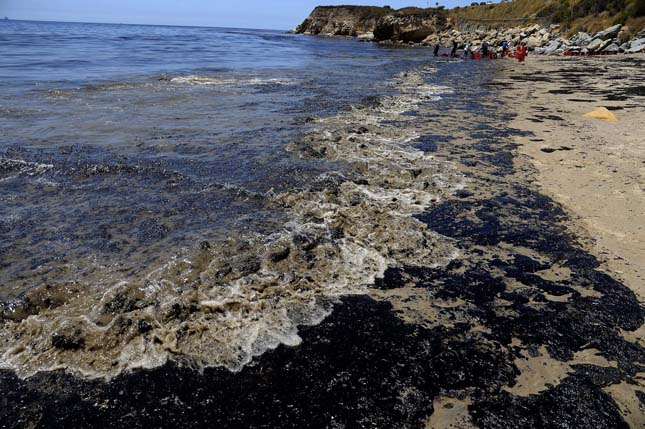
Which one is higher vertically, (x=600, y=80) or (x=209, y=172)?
(x=600, y=80)

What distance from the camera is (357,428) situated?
8.63 ft

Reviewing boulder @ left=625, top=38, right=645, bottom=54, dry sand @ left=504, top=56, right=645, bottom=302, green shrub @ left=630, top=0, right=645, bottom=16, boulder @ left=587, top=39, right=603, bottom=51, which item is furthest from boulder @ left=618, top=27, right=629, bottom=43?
dry sand @ left=504, top=56, right=645, bottom=302

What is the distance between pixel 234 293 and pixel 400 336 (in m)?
1.53

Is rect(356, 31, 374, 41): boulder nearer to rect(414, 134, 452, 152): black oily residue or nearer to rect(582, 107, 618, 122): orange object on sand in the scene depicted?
rect(582, 107, 618, 122): orange object on sand

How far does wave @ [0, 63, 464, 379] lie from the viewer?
3246mm

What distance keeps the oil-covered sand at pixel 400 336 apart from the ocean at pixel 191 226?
38 mm

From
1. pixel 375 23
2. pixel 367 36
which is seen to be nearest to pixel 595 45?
pixel 367 36

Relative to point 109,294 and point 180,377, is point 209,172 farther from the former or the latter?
point 180,377

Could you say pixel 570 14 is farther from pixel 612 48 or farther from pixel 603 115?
pixel 603 115

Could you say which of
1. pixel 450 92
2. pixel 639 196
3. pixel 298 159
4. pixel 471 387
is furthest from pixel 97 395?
pixel 450 92

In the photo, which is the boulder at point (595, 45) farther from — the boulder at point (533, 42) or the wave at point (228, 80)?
the wave at point (228, 80)

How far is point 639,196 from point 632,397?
4242 mm

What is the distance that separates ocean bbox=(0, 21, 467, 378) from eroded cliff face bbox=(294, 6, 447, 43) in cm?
6059

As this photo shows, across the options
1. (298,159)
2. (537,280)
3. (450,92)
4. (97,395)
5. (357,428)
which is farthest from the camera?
(450,92)
